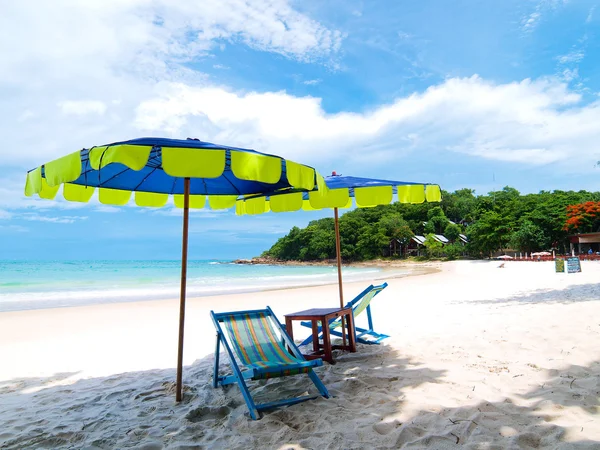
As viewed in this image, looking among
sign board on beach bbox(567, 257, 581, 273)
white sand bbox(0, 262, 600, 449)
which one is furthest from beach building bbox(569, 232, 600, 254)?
white sand bbox(0, 262, 600, 449)

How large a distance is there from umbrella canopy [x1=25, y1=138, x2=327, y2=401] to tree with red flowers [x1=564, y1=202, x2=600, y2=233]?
136ft

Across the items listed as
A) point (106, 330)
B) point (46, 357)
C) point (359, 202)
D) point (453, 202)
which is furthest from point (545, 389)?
point (453, 202)

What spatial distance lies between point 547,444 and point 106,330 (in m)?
7.72

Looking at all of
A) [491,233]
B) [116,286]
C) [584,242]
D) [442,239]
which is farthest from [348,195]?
[442,239]

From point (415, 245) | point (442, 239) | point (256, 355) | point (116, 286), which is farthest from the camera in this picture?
point (415, 245)

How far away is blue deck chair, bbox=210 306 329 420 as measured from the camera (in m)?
2.98

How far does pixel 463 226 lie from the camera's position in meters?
64.0

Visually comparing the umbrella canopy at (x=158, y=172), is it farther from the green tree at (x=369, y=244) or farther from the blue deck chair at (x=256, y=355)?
the green tree at (x=369, y=244)

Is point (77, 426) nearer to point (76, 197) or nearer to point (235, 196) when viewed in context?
point (76, 197)

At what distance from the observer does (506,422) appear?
256 cm

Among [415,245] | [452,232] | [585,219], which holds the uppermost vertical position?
[585,219]

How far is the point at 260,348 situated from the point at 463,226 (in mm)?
65680

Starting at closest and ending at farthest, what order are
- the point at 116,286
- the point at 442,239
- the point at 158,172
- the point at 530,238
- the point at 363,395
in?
the point at 363,395 → the point at 158,172 → the point at 116,286 → the point at 530,238 → the point at 442,239

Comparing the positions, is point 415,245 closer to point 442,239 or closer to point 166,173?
point 442,239
